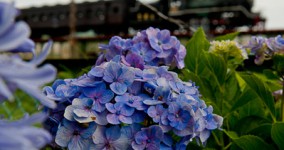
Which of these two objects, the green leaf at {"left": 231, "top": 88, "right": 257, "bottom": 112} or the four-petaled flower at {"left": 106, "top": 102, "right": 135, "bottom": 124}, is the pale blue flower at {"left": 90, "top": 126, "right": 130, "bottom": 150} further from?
the green leaf at {"left": 231, "top": 88, "right": 257, "bottom": 112}

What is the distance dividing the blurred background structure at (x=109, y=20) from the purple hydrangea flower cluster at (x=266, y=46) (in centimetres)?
37

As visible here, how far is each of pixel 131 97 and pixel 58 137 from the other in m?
0.11

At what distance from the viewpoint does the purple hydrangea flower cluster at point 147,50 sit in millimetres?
782

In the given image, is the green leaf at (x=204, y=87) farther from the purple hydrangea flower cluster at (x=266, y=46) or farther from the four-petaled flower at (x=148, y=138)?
the four-petaled flower at (x=148, y=138)

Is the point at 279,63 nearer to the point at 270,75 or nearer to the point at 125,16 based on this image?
the point at 270,75

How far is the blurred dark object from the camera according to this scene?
21.0 feet

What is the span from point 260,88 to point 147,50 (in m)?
0.23

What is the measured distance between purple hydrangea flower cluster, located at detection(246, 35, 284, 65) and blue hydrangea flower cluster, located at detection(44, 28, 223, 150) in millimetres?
347

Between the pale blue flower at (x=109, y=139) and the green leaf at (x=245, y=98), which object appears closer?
the pale blue flower at (x=109, y=139)

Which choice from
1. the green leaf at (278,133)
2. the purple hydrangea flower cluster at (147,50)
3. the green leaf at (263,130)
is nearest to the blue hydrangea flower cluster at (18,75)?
the purple hydrangea flower cluster at (147,50)

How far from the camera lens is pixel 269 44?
102 cm

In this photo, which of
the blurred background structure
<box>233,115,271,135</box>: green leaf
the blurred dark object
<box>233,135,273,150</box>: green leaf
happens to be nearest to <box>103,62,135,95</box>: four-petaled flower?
<box>233,135,273,150</box>: green leaf

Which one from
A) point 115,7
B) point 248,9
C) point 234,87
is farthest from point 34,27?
point 234,87

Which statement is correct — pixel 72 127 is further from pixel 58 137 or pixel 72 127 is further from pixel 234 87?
pixel 234 87
